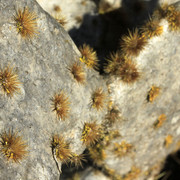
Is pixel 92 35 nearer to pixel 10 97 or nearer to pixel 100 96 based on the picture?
pixel 100 96

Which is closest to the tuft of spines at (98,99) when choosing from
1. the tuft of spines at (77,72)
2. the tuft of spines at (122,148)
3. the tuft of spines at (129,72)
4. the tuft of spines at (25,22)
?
the tuft of spines at (77,72)

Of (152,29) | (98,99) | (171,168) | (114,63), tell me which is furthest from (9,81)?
(171,168)

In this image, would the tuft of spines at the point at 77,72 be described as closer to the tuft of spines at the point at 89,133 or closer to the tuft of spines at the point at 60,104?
the tuft of spines at the point at 60,104

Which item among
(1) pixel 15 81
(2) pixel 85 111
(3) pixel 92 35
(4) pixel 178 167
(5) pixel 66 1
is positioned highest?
(5) pixel 66 1

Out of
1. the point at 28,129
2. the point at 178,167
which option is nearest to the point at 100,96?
the point at 28,129

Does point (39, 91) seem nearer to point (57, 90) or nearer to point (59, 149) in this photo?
point (57, 90)

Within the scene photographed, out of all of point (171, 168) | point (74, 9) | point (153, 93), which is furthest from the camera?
point (171, 168)
